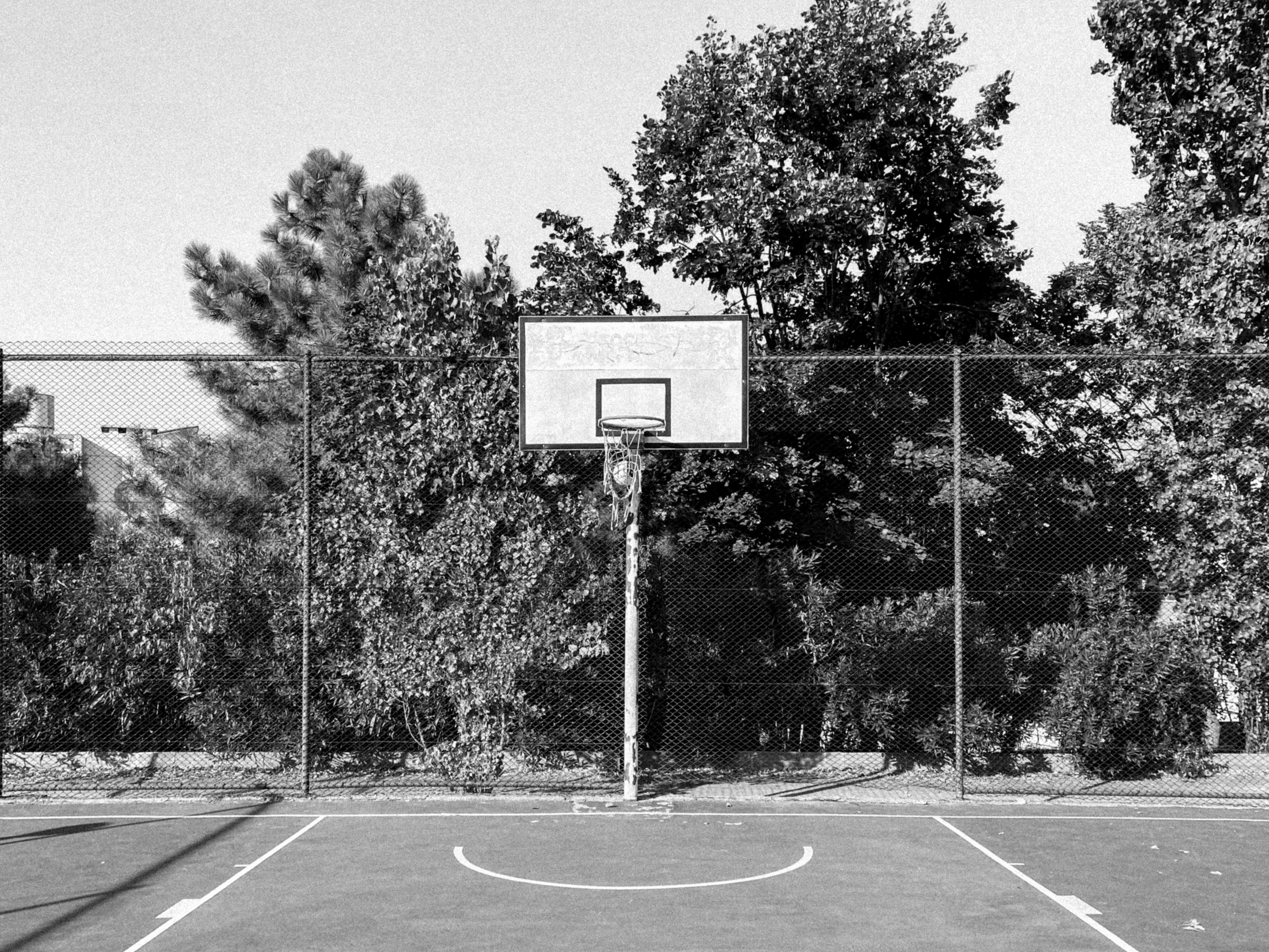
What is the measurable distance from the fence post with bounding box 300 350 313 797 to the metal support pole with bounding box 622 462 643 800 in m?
2.48

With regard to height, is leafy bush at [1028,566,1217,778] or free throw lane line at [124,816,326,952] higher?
leafy bush at [1028,566,1217,778]

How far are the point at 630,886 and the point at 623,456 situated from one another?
378 cm

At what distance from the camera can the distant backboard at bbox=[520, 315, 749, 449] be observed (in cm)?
1006

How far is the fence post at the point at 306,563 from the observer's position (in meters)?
9.81

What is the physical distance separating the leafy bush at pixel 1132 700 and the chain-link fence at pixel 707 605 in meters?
0.03

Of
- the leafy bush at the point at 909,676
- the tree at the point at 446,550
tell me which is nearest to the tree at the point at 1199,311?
the leafy bush at the point at 909,676

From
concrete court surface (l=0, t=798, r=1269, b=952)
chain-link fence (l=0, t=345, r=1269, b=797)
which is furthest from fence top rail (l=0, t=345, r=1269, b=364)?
concrete court surface (l=0, t=798, r=1269, b=952)

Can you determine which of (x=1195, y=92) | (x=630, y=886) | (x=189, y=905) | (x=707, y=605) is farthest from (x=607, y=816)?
(x=1195, y=92)

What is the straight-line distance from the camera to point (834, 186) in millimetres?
11773

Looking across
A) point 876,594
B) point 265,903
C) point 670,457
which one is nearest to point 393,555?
point 670,457

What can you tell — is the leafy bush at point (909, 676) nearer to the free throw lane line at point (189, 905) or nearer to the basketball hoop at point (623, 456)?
the basketball hoop at point (623, 456)

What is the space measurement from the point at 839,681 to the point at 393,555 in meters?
3.90

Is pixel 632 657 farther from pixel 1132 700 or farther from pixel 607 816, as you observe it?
pixel 1132 700

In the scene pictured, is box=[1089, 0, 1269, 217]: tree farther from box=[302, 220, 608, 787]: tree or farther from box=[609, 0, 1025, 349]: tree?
box=[302, 220, 608, 787]: tree
